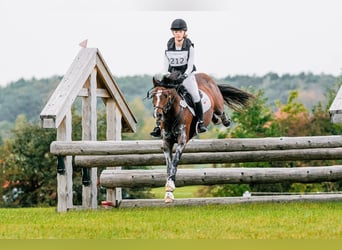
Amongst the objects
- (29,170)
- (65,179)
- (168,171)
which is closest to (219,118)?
(168,171)

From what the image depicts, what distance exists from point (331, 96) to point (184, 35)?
26.8m

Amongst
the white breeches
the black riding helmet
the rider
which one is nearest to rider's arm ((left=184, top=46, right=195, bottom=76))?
the rider

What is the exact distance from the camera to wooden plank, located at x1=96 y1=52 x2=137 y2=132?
13726mm

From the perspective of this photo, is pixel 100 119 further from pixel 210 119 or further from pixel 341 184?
pixel 210 119

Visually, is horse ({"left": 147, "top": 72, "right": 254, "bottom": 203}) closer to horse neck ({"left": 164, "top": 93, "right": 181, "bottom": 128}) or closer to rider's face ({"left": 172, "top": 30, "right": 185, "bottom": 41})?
horse neck ({"left": 164, "top": 93, "right": 181, "bottom": 128})

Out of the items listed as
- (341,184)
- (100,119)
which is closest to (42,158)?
(100,119)

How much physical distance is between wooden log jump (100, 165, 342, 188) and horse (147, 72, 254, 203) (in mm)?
625

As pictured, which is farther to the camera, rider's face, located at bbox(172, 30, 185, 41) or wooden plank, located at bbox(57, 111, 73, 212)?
wooden plank, located at bbox(57, 111, 73, 212)

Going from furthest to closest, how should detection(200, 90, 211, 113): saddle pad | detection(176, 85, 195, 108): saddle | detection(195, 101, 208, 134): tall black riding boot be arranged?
detection(200, 90, 211, 113): saddle pad → detection(195, 101, 208, 134): tall black riding boot → detection(176, 85, 195, 108): saddle

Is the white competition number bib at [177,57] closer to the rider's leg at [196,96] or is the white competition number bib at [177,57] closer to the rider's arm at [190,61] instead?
the rider's arm at [190,61]

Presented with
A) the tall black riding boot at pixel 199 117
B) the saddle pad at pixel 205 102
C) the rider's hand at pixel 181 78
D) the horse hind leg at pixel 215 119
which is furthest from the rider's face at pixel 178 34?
the horse hind leg at pixel 215 119

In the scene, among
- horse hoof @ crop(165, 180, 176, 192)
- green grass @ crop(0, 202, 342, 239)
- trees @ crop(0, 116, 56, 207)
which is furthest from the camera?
trees @ crop(0, 116, 56, 207)

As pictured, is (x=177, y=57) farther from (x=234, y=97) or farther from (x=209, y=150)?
(x=234, y=97)

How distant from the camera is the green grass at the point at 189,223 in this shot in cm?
911
